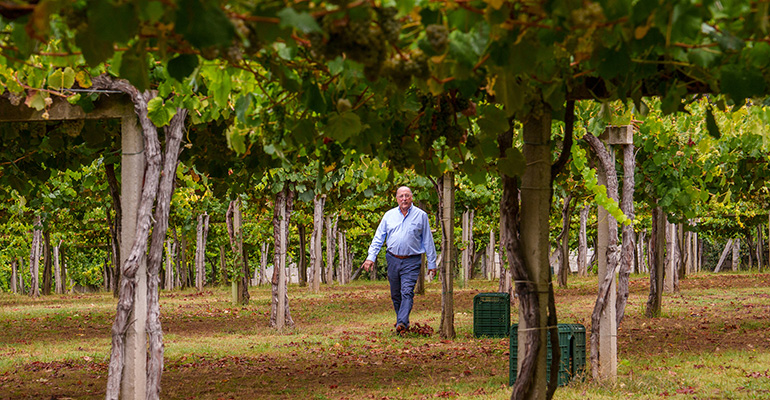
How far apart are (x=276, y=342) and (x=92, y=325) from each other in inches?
188

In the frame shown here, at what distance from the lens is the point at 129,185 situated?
5.13 m

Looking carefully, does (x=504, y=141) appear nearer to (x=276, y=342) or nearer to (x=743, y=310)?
(x=276, y=342)

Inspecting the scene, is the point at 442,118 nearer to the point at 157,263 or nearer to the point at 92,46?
the point at 92,46

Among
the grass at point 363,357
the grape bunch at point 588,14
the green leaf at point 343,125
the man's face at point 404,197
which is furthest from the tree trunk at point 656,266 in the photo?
the grape bunch at point 588,14

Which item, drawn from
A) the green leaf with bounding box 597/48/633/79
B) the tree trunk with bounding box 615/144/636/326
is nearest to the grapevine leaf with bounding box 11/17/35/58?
the green leaf with bounding box 597/48/633/79

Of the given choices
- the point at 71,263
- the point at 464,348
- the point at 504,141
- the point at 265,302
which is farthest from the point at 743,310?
the point at 71,263

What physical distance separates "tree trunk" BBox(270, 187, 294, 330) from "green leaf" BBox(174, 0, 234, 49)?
893 cm

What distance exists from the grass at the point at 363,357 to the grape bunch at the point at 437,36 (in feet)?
13.4

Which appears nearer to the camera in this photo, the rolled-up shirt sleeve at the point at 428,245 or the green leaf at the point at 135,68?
the green leaf at the point at 135,68

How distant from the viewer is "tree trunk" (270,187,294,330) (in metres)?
10.4

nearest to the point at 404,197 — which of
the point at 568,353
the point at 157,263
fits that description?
the point at 568,353

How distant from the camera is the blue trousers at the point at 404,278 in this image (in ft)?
30.5

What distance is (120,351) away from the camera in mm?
4984

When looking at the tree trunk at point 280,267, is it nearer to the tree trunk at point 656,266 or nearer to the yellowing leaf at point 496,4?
the tree trunk at point 656,266
